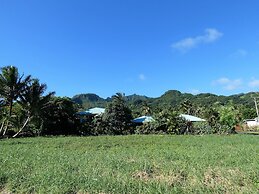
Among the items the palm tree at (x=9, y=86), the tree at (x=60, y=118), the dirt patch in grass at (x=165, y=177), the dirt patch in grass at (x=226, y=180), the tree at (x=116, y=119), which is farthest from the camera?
the tree at (x=116, y=119)

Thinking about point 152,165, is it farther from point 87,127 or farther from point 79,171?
point 87,127

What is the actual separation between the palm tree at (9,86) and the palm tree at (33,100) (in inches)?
20.8

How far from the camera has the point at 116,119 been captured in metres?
33.7

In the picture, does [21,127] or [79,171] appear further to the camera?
[21,127]

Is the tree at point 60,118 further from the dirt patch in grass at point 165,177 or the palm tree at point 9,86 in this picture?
the dirt patch in grass at point 165,177

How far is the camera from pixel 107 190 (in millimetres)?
5996

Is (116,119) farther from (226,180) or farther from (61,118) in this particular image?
(226,180)

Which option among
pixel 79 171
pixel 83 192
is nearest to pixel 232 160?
pixel 79 171

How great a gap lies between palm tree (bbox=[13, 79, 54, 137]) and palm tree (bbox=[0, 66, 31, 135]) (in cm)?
53

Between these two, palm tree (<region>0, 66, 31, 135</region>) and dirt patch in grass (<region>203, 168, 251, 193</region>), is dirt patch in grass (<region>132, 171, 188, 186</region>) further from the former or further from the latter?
palm tree (<region>0, 66, 31, 135</region>)

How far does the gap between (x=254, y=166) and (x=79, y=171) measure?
15.8 ft

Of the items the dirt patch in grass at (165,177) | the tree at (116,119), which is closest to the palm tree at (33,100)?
the tree at (116,119)

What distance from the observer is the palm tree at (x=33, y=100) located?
27016 mm

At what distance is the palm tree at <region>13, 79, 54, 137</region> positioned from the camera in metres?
27.0
